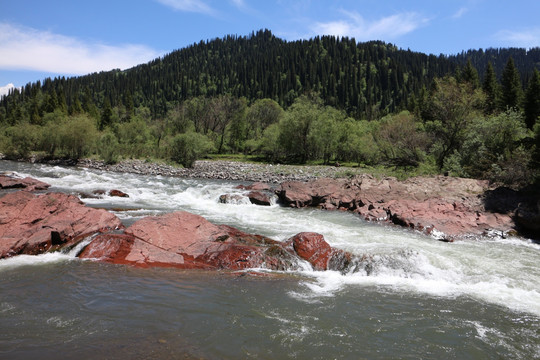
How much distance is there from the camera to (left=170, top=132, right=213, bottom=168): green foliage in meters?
46.6

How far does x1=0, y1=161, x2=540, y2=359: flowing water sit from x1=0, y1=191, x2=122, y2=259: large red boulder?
69cm

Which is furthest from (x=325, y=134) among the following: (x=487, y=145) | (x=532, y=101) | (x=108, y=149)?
(x=108, y=149)

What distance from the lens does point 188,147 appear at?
46.6 meters

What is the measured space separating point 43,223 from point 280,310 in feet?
32.2

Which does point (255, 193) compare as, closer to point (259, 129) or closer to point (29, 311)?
point (29, 311)

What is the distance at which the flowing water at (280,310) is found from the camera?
5.71 metres

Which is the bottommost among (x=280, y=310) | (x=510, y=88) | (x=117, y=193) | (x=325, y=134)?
(x=280, y=310)

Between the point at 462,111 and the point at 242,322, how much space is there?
29827mm

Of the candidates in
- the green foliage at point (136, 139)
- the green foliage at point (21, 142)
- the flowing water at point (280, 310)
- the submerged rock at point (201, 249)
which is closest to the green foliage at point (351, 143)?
the green foliage at point (136, 139)

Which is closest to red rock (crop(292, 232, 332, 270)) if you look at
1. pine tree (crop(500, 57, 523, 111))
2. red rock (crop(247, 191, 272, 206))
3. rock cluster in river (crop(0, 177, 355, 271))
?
rock cluster in river (crop(0, 177, 355, 271))

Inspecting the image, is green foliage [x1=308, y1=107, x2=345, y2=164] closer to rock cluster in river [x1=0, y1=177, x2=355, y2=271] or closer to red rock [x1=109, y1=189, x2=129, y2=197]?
red rock [x1=109, y1=189, x2=129, y2=197]

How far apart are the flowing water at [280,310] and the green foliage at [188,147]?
3697 centimetres

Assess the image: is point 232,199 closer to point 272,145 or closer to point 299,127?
point 299,127

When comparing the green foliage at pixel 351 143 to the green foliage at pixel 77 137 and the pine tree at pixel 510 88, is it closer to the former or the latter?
the pine tree at pixel 510 88
